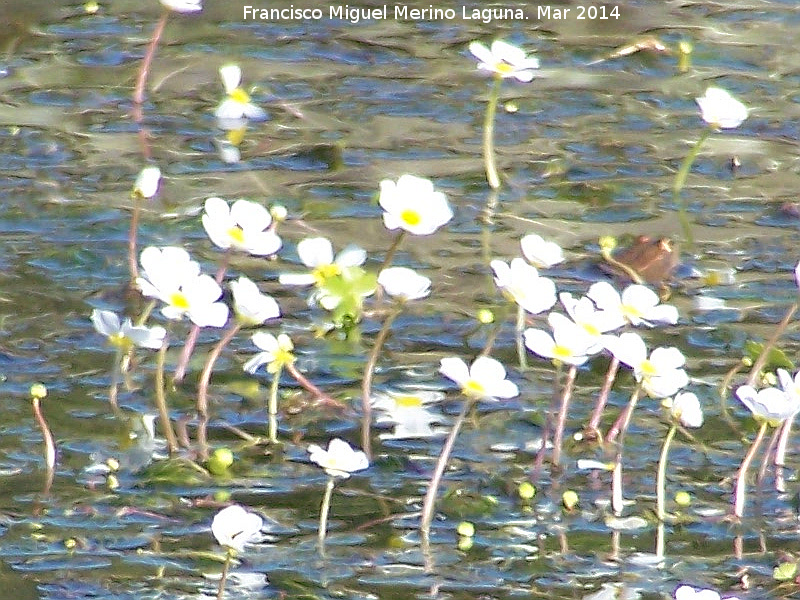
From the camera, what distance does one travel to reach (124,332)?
2.73 m

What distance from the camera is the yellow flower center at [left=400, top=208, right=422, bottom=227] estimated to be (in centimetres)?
274

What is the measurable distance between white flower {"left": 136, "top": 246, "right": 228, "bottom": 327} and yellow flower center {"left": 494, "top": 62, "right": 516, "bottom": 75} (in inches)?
51.4

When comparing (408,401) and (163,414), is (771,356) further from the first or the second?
(163,414)

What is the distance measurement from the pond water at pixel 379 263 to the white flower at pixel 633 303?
236 mm

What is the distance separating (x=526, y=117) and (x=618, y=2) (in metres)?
1.51

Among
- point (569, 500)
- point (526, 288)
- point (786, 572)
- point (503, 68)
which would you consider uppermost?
point (503, 68)

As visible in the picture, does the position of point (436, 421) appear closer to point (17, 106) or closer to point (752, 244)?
point (752, 244)

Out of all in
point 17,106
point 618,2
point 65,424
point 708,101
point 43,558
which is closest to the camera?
point 43,558

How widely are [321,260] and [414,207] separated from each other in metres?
0.32

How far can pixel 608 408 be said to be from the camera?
115 inches

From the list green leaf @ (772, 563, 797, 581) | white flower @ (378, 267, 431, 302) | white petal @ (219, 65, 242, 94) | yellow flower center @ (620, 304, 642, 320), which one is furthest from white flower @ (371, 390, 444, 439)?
white petal @ (219, 65, 242, 94)

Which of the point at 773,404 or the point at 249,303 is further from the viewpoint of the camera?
the point at 249,303

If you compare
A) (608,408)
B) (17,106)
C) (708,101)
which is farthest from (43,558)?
(17,106)

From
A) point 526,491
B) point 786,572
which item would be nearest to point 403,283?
point 526,491
